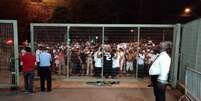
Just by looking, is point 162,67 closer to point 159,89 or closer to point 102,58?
point 159,89

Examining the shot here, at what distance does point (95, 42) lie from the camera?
683 inches

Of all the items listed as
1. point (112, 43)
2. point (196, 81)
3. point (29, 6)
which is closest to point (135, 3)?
point (29, 6)

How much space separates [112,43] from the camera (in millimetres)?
17422

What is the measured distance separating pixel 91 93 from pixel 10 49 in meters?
3.60

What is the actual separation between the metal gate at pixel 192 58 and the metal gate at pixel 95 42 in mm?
2615

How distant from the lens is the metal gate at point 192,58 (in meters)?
10.5

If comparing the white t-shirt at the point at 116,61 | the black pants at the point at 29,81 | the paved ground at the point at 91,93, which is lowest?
the paved ground at the point at 91,93

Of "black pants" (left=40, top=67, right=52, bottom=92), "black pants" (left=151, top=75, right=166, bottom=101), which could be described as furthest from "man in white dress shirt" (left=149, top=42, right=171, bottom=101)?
"black pants" (left=40, top=67, right=52, bottom=92)

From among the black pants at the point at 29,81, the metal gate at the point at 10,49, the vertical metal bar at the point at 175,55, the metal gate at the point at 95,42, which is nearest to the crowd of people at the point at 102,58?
the metal gate at the point at 95,42

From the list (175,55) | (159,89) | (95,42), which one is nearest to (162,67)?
(159,89)

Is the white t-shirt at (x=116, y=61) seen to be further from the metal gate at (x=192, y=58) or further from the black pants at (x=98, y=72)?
the metal gate at (x=192, y=58)

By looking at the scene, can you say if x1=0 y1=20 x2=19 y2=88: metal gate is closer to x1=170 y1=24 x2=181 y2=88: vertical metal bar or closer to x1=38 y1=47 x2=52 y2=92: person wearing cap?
x1=38 y1=47 x2=52 y2=92: person wearing cap

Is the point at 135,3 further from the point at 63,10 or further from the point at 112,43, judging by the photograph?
the point at 112,43

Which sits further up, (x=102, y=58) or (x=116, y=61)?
(x=102, y=58)
